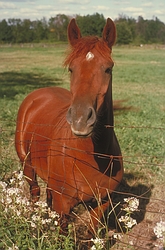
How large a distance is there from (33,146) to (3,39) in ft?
269

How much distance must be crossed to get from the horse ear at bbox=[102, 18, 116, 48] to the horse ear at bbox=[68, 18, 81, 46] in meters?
0.26

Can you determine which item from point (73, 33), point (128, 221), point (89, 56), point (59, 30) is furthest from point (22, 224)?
point (59, 30)

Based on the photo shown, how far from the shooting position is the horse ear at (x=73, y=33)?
117 inches

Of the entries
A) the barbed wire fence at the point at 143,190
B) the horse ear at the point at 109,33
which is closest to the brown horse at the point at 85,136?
the horse ear at the point at 109,33

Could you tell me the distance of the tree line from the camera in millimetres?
70562

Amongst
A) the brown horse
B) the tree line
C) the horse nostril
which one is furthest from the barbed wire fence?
the tree line

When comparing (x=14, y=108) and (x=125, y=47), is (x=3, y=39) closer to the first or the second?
(x=125, y=47)

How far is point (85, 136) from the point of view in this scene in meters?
2.31

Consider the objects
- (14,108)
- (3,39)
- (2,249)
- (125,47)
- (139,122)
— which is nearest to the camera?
(2,249)

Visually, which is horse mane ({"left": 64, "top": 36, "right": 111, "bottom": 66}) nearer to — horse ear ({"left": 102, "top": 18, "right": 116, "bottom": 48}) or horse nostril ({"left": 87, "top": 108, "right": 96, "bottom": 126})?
horse ear ({"left": 102, "top": 18, "right": 116, "bottom": 48})

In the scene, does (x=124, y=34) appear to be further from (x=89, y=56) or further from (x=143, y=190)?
(x=89, y=56)

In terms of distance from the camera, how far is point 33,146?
13.4 ft

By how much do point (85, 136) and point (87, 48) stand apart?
86 centimetres

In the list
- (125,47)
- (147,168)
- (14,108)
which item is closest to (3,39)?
(125,47)
